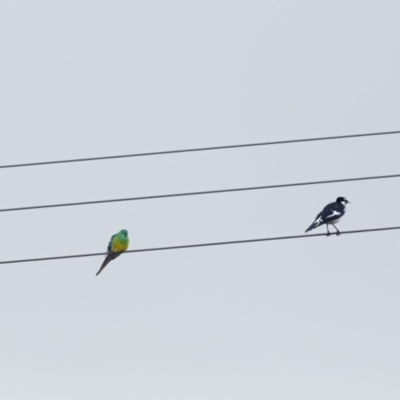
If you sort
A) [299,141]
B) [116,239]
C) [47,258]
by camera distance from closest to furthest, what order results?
[47,258]
[299,141]
[116,239]

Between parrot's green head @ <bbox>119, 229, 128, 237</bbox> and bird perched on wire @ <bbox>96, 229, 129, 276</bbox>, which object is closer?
bird perched on wire @ <bbox>96, 229, 129, 276</bbox>

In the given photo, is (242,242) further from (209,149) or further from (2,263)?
(2,263)

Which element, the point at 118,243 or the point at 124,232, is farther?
the point at 124,232

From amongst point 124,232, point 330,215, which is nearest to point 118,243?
point 124,232

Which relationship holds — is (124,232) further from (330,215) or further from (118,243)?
(330,215)

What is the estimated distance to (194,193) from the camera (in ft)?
60.5

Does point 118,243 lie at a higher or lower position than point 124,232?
lower

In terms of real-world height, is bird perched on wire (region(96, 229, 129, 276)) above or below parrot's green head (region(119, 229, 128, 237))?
below

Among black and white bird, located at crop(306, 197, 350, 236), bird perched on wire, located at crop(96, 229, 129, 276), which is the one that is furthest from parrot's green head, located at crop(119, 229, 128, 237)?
black and white bird, located at crop(306, 197, 350, 236)

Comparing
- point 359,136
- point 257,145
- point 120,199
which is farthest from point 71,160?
point 359,136

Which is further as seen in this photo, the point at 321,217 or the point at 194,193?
the point at 321,217

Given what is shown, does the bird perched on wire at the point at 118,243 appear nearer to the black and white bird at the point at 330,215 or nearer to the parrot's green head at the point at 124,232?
the parrot's green head at the point at 124,232

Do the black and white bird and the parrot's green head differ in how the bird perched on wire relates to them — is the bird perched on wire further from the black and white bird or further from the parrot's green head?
the black and white bird

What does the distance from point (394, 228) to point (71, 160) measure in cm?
429
